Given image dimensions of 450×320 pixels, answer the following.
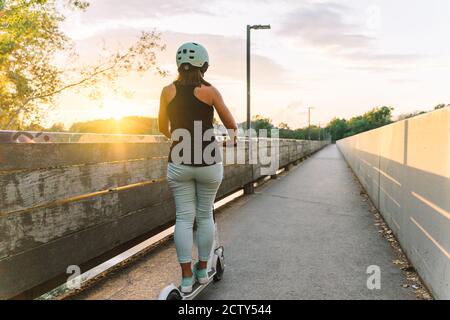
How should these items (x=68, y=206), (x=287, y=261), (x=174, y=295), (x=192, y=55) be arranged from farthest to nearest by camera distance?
(x=287, y=261) → (x=68, y=206) → (x=192, y=55) → (x=174, y=295)

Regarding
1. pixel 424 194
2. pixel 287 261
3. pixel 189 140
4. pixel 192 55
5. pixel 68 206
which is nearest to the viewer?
pixel 192 55

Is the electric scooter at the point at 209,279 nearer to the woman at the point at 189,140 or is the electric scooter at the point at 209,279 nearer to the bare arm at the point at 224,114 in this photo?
the woman at the point at 189,140

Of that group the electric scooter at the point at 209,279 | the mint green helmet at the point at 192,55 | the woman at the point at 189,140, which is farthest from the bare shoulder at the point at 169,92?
the electric scooter at the point at 209,279

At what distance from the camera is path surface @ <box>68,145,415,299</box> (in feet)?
13.2

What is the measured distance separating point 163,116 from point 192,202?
31.8 inches

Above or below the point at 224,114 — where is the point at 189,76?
above

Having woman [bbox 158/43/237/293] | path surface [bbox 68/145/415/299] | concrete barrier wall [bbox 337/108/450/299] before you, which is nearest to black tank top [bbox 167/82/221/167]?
woman [bbox 158/43/237/293]

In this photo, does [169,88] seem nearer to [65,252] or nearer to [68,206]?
[68,206]

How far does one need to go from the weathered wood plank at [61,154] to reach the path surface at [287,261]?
1.26 m

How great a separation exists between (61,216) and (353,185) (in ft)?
38.2

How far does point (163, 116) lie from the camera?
378 centimetres

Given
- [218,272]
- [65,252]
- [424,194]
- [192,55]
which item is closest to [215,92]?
[192,55]

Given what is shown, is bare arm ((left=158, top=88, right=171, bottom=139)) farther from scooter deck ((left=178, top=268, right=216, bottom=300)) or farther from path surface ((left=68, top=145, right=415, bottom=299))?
path surface ((left=68, top=145, right=415, bottom=299))

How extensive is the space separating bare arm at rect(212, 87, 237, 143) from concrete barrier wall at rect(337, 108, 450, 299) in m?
1.79
